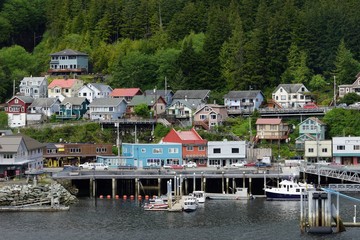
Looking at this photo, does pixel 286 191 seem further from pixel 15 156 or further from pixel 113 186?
pixel 15 156

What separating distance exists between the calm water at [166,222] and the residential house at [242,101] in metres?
27.0

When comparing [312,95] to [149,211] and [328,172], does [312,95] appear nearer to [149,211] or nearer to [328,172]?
[328,172]

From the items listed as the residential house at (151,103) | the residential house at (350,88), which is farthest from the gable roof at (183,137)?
the residential house at (350,88)

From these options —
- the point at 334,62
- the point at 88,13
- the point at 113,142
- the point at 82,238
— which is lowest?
the point at 82,238

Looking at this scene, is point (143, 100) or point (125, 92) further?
point (125, 92)

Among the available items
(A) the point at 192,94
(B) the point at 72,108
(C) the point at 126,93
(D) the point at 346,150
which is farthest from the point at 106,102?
(D) the point at 346,150

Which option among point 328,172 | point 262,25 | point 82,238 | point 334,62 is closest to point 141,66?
point 262,25


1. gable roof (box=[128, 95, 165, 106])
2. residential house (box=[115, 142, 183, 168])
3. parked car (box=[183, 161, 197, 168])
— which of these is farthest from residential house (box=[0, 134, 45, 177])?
gable roof (box=[128, 95, 165, 106])

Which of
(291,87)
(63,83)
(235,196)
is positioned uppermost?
(63,83)

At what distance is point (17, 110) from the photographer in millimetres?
107688

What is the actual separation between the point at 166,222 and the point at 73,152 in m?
26.9

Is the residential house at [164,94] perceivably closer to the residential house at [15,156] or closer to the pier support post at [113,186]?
the residential house at [15,156]

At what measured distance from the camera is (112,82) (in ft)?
376

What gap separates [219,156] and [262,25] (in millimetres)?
25361
